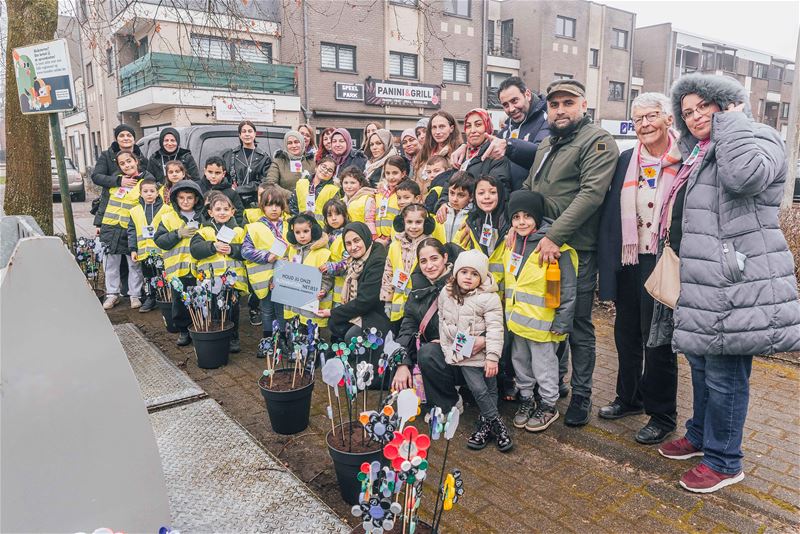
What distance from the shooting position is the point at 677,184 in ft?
11.0

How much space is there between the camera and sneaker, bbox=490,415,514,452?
360 centimetres

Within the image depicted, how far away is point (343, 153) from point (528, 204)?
314 cm

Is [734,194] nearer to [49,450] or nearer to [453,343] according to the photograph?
[453,343]

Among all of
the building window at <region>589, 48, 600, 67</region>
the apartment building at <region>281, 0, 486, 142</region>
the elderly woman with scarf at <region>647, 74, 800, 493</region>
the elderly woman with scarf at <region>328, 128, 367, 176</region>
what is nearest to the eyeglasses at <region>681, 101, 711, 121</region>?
the elderly woman with scarf at <region>647, 74, 800, 493</region>

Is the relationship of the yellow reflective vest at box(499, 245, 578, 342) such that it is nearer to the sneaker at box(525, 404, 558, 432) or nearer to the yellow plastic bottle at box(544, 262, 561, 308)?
the yellow plastic bottle at box(544, 262, 561, 308)

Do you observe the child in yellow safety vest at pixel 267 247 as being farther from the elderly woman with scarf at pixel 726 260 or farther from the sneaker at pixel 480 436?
the elderly woman with scarf at pixel 726 260

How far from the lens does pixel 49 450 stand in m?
2.02

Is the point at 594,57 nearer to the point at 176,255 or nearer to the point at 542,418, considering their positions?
the point at 176,255

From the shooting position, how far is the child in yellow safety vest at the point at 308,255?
5.05m

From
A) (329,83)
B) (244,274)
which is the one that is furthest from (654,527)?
(329,83)

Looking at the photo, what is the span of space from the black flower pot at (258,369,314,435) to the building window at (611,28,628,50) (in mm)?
37560

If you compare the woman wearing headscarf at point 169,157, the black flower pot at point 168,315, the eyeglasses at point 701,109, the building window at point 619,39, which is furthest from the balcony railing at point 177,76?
the building window at point 619,39

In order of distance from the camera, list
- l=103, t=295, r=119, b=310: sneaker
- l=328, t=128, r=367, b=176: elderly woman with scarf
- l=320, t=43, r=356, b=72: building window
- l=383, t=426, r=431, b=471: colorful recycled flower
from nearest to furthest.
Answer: l=383, t=426, r=431, b=471: colorful recycled flower
l=328, t=128, r=367, b=176: elderly woman with scarf
l=103, t=295, r=119, b=310: sneaker
l=320, t=43, r=356, b=72: building window

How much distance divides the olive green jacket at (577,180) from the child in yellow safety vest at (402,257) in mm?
891
